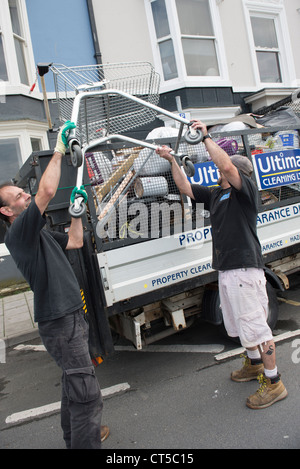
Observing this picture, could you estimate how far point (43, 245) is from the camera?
2.53 m

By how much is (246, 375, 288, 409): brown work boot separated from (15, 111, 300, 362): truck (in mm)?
959

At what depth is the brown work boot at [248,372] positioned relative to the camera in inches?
134

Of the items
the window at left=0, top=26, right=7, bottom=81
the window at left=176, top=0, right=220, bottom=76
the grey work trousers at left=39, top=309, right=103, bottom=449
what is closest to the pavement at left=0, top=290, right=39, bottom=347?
the grey work trousers at left=39, top=309, right=103, bottom=449

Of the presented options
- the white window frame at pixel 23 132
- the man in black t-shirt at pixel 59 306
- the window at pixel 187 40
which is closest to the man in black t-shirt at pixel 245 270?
the man in black t-shirt at pixel 59 306

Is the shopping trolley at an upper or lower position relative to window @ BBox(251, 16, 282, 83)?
lower

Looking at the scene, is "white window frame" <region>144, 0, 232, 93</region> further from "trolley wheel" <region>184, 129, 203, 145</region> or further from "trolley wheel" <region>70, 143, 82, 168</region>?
"trolley wheel" <region>70, 143, 82, 168</region>

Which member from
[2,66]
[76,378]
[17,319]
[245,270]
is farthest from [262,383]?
[2,66]

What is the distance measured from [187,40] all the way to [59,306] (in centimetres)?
850

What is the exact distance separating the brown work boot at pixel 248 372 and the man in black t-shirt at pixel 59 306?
4.82ft

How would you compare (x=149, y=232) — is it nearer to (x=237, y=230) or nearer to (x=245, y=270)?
(x=237, y=230)

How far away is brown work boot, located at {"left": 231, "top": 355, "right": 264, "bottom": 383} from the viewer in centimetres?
340

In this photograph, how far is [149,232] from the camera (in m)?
3.52

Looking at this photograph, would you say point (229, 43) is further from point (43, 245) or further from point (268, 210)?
point (43, 245)
